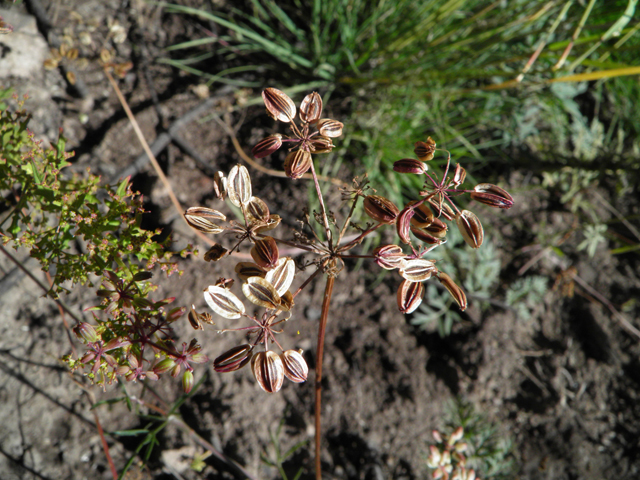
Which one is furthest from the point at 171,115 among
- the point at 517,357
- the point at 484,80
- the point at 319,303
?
the point at 517,357

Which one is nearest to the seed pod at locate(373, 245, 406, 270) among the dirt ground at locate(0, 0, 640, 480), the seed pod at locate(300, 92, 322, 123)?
the seed pod at locate(300, 92, 322, 123)

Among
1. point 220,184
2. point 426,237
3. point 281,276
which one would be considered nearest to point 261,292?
point 281,276

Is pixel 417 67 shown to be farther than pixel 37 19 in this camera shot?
Yes

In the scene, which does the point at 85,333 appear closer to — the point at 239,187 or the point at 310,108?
the point at 239,187

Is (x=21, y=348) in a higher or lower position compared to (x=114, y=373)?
lower

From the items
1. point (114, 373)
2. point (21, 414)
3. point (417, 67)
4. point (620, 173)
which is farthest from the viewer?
point (620, 173)

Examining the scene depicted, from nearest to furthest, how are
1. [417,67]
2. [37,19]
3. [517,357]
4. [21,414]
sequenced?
[21,414], [37,19], [417,67], [517,357]

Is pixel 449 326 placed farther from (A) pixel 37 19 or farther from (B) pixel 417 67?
(A) pixel 37 19
